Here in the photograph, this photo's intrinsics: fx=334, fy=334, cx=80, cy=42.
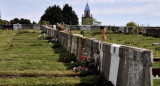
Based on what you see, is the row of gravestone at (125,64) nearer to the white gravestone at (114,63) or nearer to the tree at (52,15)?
the white gravestone at (114,63)

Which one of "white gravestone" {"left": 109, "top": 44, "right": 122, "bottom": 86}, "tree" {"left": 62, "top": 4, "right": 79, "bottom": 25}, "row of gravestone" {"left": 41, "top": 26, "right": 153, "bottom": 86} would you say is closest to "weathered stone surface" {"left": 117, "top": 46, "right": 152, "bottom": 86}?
"row of gravestone" {"left": 41, "top": 26, "right": 153, "bottom": 86}

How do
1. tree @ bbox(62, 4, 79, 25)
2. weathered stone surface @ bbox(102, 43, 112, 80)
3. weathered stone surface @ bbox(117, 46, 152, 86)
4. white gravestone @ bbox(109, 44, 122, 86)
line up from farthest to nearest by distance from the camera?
tree @ bbox(62, 4, 79, 25) < weathered stone surface @ bbox(102, 43, 112, 80) < white gravestone @ bbox(109, 44, 122, 86) < weathered stone surface @ bbox(117, 46, 152, 86)

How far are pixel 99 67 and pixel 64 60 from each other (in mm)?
4211

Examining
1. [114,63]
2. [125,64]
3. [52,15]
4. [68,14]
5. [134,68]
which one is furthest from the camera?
[68,14]

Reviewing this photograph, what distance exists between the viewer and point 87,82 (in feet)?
31.2

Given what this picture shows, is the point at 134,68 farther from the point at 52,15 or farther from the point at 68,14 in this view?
the point at 68,14

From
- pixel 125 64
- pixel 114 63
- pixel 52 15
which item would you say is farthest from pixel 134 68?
pixel 52 15

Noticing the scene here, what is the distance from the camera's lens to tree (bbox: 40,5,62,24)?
11556 centimetres

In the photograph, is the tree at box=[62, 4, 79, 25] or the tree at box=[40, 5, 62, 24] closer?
the tree at box=[40, 5, 62, 24]

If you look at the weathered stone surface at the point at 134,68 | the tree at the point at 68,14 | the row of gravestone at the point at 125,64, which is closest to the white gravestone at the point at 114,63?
the row of gravestone at the point at 125,64

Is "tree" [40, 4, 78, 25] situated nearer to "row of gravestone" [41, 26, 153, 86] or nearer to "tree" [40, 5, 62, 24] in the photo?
"tree" [40, 5, 62, 24]

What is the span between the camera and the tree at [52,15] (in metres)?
116

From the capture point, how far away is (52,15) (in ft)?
381

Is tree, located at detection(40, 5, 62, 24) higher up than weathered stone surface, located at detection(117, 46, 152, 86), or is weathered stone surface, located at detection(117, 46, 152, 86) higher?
tree, located at detection(40, 5, 62, 24)
